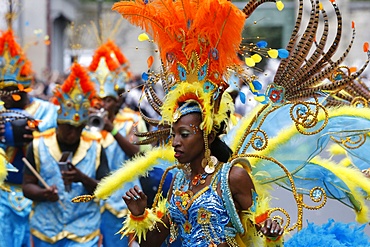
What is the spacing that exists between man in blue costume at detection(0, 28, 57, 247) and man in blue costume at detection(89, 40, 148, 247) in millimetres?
785

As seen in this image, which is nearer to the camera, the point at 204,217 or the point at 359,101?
the point at 204,217

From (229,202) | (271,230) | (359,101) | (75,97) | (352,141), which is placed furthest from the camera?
(75,97)

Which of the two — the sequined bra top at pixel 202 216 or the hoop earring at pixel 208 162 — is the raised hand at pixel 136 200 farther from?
the hoop earring at pixel 208 162

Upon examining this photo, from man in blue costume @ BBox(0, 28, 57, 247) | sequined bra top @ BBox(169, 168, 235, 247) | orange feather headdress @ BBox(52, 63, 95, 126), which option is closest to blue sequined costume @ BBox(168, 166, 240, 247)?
sequined bra top @ BBox(169, 168, 235, 247)

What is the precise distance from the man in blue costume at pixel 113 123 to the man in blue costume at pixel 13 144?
0.79 m

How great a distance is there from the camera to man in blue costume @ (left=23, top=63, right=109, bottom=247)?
748 cm

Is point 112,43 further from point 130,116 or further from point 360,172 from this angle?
point 360,172

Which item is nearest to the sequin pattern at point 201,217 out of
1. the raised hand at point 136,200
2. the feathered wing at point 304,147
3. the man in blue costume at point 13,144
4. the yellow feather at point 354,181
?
the raised hand at point 136,200

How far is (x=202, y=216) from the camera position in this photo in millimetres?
4801

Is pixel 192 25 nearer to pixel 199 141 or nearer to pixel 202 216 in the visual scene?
pixel 199 141

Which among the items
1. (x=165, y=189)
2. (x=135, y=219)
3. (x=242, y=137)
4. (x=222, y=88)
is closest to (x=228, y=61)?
(x=222, y=88)

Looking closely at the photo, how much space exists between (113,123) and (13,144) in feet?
4.98

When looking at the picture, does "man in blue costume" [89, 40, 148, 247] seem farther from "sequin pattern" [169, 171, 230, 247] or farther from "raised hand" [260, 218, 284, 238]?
"raised hand" [260, 218, 284, 238]

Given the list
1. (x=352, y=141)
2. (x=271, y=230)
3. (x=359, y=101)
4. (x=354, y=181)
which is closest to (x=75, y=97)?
(x=359, y=101)
